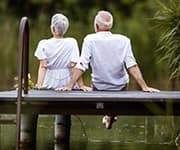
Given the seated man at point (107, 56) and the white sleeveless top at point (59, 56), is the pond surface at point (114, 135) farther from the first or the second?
the white sleeveless top at point (59, 56)

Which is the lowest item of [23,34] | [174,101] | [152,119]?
[152,119]

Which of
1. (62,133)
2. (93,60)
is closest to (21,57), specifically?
(93,60)

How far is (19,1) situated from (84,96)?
18952 mm

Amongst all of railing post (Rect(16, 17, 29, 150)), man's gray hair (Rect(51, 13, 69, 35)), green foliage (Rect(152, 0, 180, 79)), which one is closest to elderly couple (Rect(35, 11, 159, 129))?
man's gray hair (Rect(51, 13, 69, 35))

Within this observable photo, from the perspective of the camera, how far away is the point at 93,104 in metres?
7.84

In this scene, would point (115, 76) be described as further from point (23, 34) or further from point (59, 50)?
point (23, 34)

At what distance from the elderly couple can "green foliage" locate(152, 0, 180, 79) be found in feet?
1.11

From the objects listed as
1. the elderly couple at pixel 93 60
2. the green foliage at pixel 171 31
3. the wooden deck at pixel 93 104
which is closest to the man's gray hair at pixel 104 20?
the elderly couple at pixel 93 60

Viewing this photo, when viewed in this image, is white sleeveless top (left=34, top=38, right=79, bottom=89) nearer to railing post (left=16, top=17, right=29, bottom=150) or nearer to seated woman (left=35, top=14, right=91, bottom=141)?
seated woman (left=35, top=14, right=91, bottom=141)

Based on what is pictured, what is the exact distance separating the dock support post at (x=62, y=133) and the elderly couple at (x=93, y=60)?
50 mm

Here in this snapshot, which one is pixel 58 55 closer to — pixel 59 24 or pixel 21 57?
pixel 59 24

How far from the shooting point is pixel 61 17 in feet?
29.6

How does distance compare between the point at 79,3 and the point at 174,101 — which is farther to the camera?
the point at 79,3

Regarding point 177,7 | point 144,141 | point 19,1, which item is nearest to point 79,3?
point 19,1
